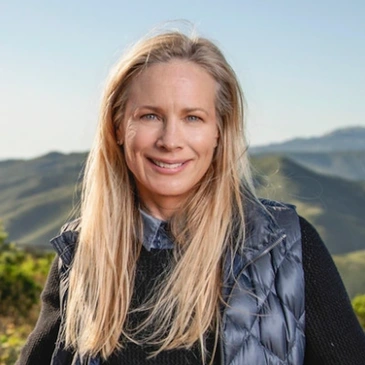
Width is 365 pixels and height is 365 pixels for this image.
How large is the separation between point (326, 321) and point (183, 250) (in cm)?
51

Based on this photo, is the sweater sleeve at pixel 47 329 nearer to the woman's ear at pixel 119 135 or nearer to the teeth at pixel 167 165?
the woman's ear at pixel 119 135

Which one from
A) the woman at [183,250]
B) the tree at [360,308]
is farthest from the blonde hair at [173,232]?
the tree at [360,308]

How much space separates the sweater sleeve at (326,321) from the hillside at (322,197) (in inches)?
10.2

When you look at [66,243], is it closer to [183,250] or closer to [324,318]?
[183,250]

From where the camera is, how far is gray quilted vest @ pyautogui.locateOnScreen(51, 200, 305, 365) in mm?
2287

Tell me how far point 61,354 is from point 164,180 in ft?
2.25

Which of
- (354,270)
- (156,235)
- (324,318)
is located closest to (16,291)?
(354,270)

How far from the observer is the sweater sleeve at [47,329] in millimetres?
2736

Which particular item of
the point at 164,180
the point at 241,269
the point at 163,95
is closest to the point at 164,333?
the point at 241,269

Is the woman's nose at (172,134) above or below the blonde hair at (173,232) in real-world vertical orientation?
above

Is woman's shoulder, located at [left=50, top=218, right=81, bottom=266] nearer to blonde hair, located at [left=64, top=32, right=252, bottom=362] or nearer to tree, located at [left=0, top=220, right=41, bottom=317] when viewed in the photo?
blonde hair, located at [left=64, top=32, right=252, bottom=362]

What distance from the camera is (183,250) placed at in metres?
2.56

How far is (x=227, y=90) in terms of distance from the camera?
252cm

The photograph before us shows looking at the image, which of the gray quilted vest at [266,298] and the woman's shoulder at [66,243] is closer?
the gray quilted vest at [266,298]
